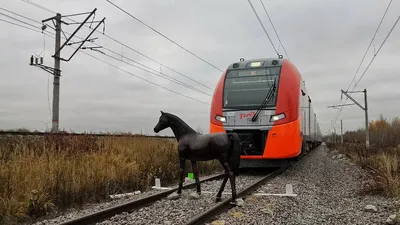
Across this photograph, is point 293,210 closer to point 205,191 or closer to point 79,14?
point 205,191

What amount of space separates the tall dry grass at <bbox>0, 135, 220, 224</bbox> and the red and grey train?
88.7 inches

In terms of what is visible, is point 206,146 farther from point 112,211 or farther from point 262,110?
point 262,110

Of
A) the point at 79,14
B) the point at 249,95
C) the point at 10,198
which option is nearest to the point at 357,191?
the point at 249,95

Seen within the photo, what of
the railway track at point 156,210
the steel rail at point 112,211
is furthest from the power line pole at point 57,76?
the steel rail at point 112,211

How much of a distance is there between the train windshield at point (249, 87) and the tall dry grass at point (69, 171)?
9.11 ft

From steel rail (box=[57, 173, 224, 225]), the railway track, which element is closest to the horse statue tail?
the railway track

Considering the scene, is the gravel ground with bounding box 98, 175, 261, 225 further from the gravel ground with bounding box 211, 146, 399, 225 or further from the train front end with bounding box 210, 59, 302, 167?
the train front end with bounding box 210, 59, 302, 167

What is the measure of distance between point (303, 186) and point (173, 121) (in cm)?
400

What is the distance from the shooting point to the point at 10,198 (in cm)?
560

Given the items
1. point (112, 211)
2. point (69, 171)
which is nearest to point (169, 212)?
point (112, 211)

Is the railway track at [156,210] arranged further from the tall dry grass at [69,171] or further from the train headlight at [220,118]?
the train headlight at [220,118]

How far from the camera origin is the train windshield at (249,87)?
423 inches

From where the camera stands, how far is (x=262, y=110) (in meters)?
10.5

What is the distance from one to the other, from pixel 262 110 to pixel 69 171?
570cm
